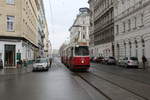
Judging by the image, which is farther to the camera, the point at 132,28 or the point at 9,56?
the point at 132,28

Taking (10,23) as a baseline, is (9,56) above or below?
below

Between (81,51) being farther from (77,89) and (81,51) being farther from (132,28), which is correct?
(132,28)

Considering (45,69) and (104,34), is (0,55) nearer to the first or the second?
(45,69)

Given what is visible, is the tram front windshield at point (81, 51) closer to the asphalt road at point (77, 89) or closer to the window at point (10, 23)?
the asphalt road at point (77, 89)

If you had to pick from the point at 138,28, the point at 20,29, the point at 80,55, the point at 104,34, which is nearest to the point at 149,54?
the point at 138,28

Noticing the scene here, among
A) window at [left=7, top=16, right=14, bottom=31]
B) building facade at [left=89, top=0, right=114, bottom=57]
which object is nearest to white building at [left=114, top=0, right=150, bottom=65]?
building facade at [left=89, top=0, right=114, bottom=57]

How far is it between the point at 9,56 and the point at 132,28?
69.0ft

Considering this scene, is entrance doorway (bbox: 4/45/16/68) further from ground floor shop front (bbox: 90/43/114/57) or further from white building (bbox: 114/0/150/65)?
ground floor shop front (bbox: 90/43/114/57)

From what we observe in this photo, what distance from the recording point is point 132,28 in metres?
37.4

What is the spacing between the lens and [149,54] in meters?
31.0

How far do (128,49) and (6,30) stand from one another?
2145cm

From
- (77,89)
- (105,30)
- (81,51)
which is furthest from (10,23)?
(105,30)

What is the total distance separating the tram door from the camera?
32700 mm

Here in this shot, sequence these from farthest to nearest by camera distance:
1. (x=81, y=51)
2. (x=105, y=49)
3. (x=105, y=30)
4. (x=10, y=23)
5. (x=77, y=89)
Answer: (x=105, y=30)
(x=105, y=49)
(x=10, y=23)
(x=81, y=51)
(x=77, y=89)
